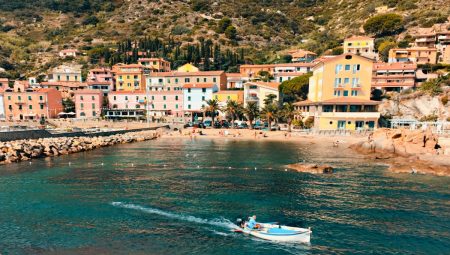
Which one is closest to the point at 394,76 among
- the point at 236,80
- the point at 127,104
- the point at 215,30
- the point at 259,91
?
the point at 259,91

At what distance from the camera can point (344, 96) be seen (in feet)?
249

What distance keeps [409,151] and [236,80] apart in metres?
70.5

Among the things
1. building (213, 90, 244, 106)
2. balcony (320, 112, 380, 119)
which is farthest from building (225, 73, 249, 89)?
balcony (320, 112, 380, 119)

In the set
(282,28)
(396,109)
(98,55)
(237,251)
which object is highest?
(282,28)

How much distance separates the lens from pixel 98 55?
145500 millimetres

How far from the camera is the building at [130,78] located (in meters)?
110

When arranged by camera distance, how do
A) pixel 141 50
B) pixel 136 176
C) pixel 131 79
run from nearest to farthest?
pixel 136 176 < pixel 131 79 < pixel 141 50

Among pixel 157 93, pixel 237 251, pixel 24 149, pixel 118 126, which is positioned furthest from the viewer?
pixel 157 93

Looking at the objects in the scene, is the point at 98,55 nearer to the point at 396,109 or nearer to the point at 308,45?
the point at 308,45

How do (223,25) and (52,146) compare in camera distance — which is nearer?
(52,146)

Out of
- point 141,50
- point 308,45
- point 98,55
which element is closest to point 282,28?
point 308,45

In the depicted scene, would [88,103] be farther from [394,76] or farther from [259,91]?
[394,76]

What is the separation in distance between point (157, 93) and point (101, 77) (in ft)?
99.8

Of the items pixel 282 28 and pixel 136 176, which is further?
pixel 282 28
